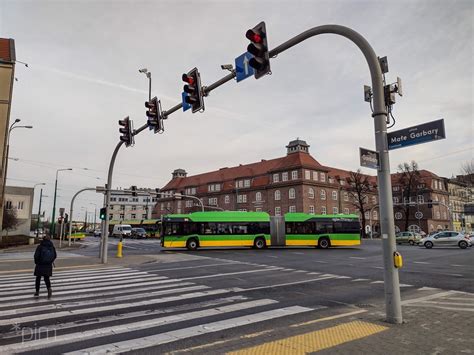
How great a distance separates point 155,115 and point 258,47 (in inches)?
239

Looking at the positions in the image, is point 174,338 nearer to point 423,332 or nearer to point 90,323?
point 90,323

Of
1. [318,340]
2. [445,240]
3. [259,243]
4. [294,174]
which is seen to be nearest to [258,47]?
[318,340]

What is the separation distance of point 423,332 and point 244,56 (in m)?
6.81

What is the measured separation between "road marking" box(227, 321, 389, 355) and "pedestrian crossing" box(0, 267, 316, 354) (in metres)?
1.30

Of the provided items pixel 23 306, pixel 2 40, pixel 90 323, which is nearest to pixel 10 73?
pixel 2 40

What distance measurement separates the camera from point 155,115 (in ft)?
40.0

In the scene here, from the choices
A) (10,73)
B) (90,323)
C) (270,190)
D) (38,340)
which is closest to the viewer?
(38,340)

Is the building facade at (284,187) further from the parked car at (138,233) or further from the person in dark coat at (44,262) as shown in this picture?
the person in dark coat at (44,262)

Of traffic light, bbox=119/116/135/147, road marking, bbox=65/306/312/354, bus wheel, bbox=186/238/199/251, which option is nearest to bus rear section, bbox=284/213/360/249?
bus wheel, bbox=186/238/199/251

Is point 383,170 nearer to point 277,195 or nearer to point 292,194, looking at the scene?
point 292,194

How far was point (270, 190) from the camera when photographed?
70.1 m

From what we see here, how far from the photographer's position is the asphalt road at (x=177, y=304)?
5715mm

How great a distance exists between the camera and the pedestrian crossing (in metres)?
5.62

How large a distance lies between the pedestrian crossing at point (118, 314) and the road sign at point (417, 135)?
416 centimetres
